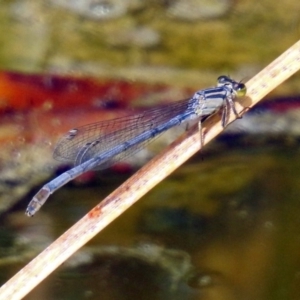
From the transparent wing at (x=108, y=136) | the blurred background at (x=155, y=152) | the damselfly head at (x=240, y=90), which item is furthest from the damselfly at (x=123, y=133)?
the blurred background at (x=155, y=152)

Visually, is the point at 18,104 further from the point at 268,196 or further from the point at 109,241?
the point at 268,196

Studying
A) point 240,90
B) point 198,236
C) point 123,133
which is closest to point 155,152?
point 123,133

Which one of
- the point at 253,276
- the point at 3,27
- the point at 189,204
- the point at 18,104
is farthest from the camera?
the point at 3,27

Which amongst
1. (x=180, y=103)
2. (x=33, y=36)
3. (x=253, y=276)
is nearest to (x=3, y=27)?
(x=33, y=36)

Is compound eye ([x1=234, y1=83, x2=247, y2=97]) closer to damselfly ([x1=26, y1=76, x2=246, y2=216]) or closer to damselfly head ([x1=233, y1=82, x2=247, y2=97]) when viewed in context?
damselfly head ([x1=233, y1=82, x2=247, y2=97])

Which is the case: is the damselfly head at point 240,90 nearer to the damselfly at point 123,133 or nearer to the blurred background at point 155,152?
the damselfly at point 123,133

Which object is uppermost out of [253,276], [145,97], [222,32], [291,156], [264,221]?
[222,32]

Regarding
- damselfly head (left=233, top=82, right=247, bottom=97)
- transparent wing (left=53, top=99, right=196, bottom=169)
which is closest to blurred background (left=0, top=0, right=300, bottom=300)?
transparent wing (left=53, top=99, right=196, bottom=169)
